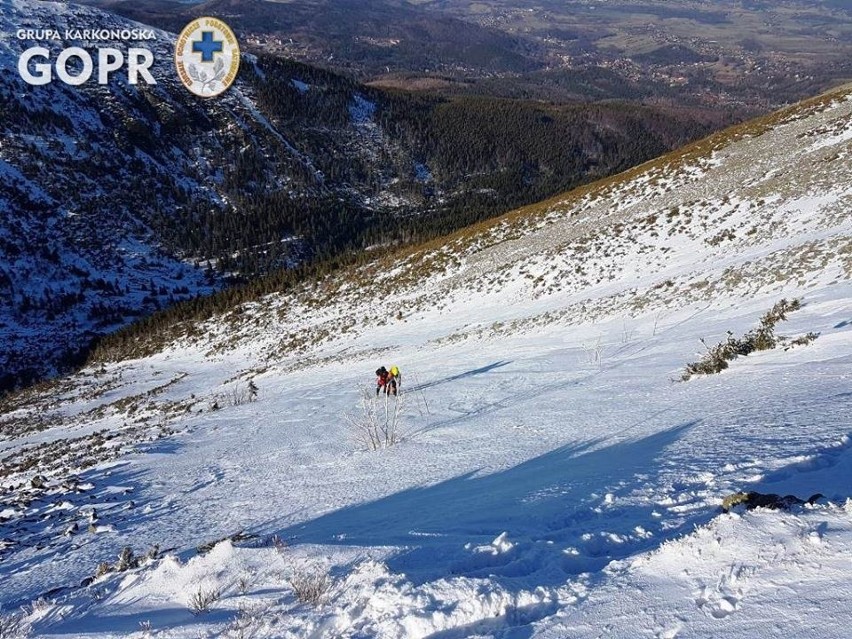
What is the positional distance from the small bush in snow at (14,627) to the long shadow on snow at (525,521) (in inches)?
88.4

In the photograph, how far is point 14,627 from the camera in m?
4.32

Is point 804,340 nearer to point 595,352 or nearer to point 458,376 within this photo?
point 595,352

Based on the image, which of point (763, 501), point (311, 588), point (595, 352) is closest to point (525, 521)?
point (763, 501)

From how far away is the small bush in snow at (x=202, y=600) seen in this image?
3.96m

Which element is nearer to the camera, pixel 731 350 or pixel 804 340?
pixel 804 340

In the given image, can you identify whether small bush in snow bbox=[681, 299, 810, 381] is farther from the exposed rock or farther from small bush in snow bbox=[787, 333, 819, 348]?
the exposed rock

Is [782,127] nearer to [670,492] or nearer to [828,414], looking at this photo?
[828,414]

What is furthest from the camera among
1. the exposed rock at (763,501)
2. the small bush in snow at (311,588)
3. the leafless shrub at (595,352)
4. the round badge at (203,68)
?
the round badge at (203,68)

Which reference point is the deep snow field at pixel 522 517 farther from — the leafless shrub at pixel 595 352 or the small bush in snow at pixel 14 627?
the leafless shrub at pixel 595 352

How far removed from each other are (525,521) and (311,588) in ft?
7.38

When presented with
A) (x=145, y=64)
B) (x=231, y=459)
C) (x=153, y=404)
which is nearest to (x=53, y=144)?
(x=145, y=64)

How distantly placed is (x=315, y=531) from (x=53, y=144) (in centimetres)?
9839

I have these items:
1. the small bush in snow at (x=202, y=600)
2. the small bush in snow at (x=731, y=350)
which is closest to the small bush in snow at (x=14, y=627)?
the small bush in snow at (x=202, y=600)

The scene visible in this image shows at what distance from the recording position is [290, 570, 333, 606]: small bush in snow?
361 cm
